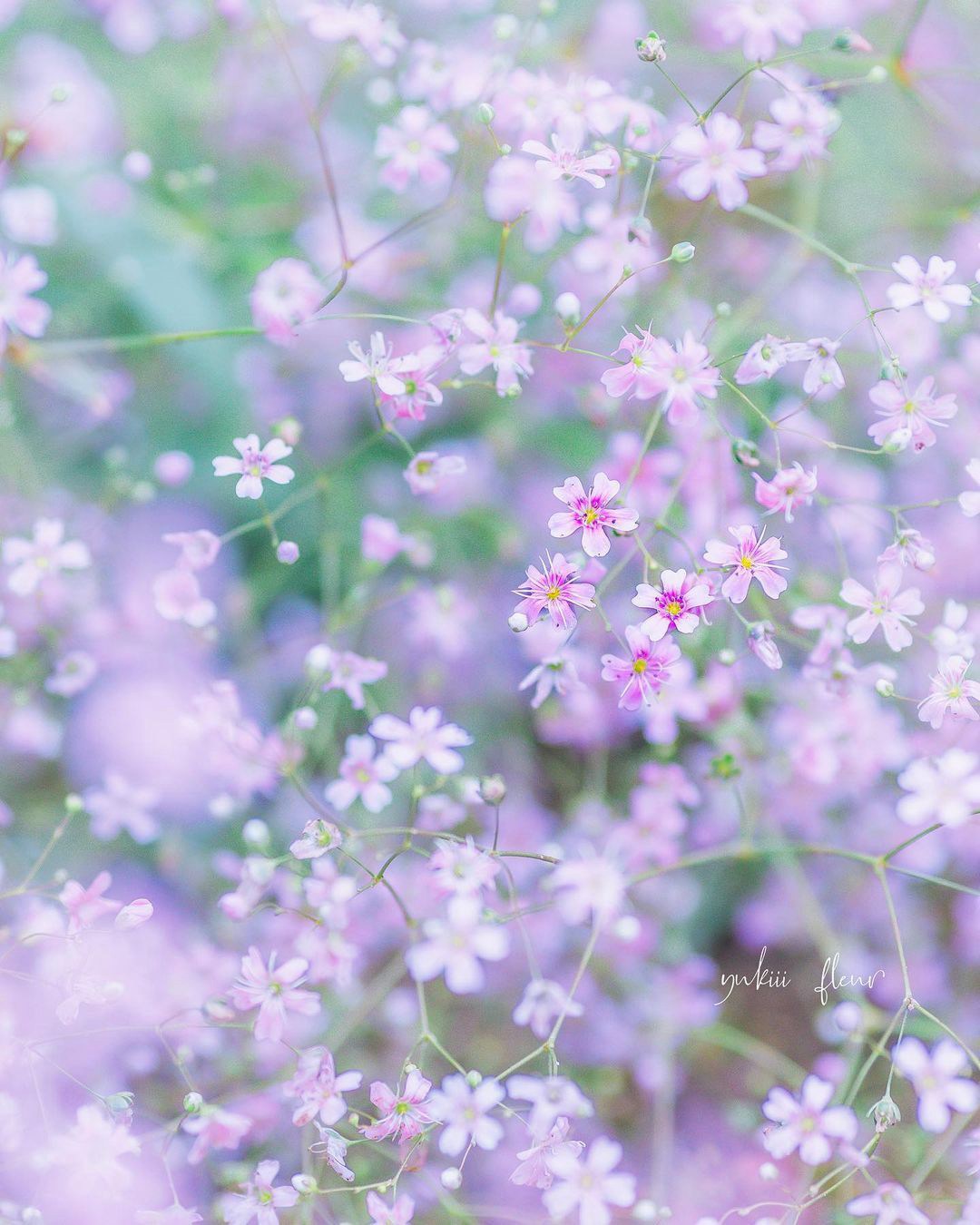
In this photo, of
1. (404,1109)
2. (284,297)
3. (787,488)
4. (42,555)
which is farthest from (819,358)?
(42,555)

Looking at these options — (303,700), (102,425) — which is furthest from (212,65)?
(303,700)

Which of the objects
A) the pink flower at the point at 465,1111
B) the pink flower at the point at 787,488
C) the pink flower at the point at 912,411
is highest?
the pink flower at the point at 912,411

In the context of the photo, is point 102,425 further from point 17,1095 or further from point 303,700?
point 17,1095

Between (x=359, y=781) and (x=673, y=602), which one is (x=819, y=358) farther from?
(x=359, y=781)

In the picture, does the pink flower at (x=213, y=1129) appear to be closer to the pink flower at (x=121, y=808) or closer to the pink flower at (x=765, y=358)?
the pink flower at (x=121, y=808)

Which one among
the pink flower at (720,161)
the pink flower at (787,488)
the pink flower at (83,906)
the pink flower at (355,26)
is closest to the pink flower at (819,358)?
the pink flower at (787,488)
